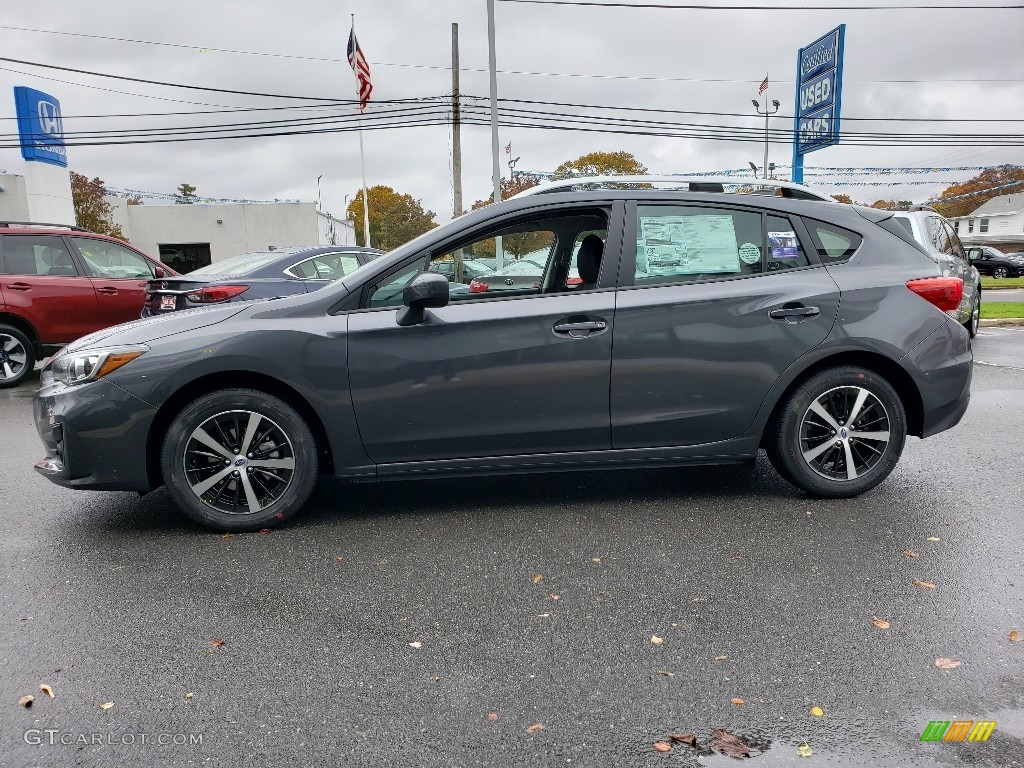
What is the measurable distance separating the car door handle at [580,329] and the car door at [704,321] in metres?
0.10

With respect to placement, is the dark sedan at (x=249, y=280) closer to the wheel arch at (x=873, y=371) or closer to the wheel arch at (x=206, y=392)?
the wheel arch at (x=206, y=392)

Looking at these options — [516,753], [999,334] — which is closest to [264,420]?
[516,753]

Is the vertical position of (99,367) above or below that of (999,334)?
above

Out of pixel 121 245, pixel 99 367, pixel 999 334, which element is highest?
pixel 121 245

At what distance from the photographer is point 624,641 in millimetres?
3016

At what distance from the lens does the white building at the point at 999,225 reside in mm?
76562

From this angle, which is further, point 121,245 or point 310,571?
point 121,245

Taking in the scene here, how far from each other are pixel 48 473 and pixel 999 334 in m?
14.9

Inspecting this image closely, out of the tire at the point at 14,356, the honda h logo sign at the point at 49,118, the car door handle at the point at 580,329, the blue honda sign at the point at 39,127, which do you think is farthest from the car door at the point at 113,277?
the honda h logo sign at the point at 49,118

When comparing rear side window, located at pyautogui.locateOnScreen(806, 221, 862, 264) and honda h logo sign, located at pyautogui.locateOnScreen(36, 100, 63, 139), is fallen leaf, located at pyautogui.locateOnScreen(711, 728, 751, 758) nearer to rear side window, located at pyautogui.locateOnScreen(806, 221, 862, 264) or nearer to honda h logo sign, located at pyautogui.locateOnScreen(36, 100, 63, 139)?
rear side window, located at pyautogui.locateOnScreen(806, 221, 862, 264)

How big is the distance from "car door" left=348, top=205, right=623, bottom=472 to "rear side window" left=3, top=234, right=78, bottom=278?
7.33 meters

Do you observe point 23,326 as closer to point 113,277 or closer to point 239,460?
point 113,277

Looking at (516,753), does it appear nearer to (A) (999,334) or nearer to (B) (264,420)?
(B) (264,420)

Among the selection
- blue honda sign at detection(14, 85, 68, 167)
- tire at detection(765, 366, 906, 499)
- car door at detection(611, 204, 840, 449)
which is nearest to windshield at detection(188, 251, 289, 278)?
car door at detection(611, 204, 840, 449)
